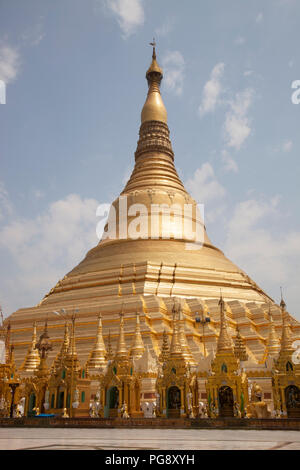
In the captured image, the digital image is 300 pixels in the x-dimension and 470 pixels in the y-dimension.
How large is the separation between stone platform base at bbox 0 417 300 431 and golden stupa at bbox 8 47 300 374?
10.3 m

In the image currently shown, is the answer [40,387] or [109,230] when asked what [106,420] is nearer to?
[40,387]

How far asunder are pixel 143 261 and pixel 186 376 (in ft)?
59.0

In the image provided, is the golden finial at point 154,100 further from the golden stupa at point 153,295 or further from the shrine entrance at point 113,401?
the shrine entrance at point 113,401

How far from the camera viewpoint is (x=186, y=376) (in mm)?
18047

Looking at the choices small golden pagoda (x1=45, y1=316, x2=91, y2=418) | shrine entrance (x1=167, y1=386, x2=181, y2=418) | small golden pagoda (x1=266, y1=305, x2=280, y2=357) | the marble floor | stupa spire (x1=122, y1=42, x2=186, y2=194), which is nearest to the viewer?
the marble floor

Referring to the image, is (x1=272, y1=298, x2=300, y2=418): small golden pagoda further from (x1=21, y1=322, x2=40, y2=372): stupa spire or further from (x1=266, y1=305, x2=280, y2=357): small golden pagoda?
(x1=21, y1=322, x2=40, y2=372): stupa spire

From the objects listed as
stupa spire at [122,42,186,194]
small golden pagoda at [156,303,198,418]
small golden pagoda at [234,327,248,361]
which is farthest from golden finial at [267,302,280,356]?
stupa spire at [122,42,186,194]

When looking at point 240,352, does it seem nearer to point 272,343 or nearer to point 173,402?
point 272,343

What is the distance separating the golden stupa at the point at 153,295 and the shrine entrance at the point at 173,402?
5918 mm

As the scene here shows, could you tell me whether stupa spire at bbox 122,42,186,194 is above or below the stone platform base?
above

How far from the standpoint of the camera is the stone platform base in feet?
41.5

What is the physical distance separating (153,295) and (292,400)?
614 inches

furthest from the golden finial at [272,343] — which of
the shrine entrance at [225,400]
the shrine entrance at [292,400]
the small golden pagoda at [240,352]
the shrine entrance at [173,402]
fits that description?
the shrine entrance at [173,402]

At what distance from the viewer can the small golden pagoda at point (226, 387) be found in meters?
17.1
